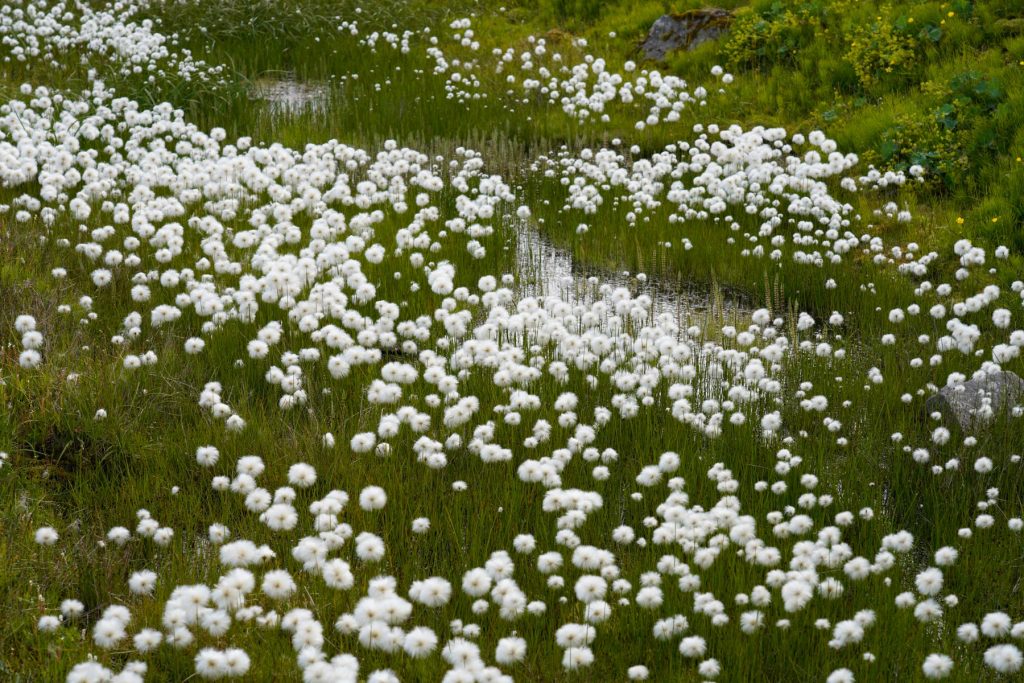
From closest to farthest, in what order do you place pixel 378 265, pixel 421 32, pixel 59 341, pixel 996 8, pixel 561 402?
pixel 561 402
pixel 59 341
pixel 378 265
pixel 996 8
pixel 421 32

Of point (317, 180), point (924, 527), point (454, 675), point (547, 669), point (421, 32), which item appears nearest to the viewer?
point (454, 675)

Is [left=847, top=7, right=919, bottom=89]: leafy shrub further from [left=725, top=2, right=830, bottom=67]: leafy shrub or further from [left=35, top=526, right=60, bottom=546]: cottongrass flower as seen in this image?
[left=35, top=526, right=60, bottom=546]: cottongrass flower

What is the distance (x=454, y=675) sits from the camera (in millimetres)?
3656

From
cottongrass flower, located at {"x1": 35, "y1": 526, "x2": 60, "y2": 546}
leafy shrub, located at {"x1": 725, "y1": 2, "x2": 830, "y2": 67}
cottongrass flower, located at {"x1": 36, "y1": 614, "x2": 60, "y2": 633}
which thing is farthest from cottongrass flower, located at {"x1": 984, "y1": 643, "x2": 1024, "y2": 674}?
leafy shrub, located at {"x1": 725, "y1": 2, "x2": 830, "y2": 67}

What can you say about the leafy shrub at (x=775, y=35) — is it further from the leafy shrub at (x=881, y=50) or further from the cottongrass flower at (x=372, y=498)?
the cottongrass flower at (x=372, y=498)

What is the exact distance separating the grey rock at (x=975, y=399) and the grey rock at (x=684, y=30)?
25.4 ft

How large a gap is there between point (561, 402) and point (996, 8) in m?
7.88

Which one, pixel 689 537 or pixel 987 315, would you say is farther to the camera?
pixel 987 315

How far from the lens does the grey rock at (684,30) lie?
41.8ft

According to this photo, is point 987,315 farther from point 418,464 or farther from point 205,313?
point 205,313

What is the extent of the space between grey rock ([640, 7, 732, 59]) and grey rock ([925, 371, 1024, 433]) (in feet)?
25.4

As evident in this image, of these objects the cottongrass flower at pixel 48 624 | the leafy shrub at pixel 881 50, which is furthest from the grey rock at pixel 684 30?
the cottongrass flower at pixel 48 624

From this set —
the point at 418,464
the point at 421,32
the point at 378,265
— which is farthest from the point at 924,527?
the point at 421,32

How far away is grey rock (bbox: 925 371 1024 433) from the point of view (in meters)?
5.65
